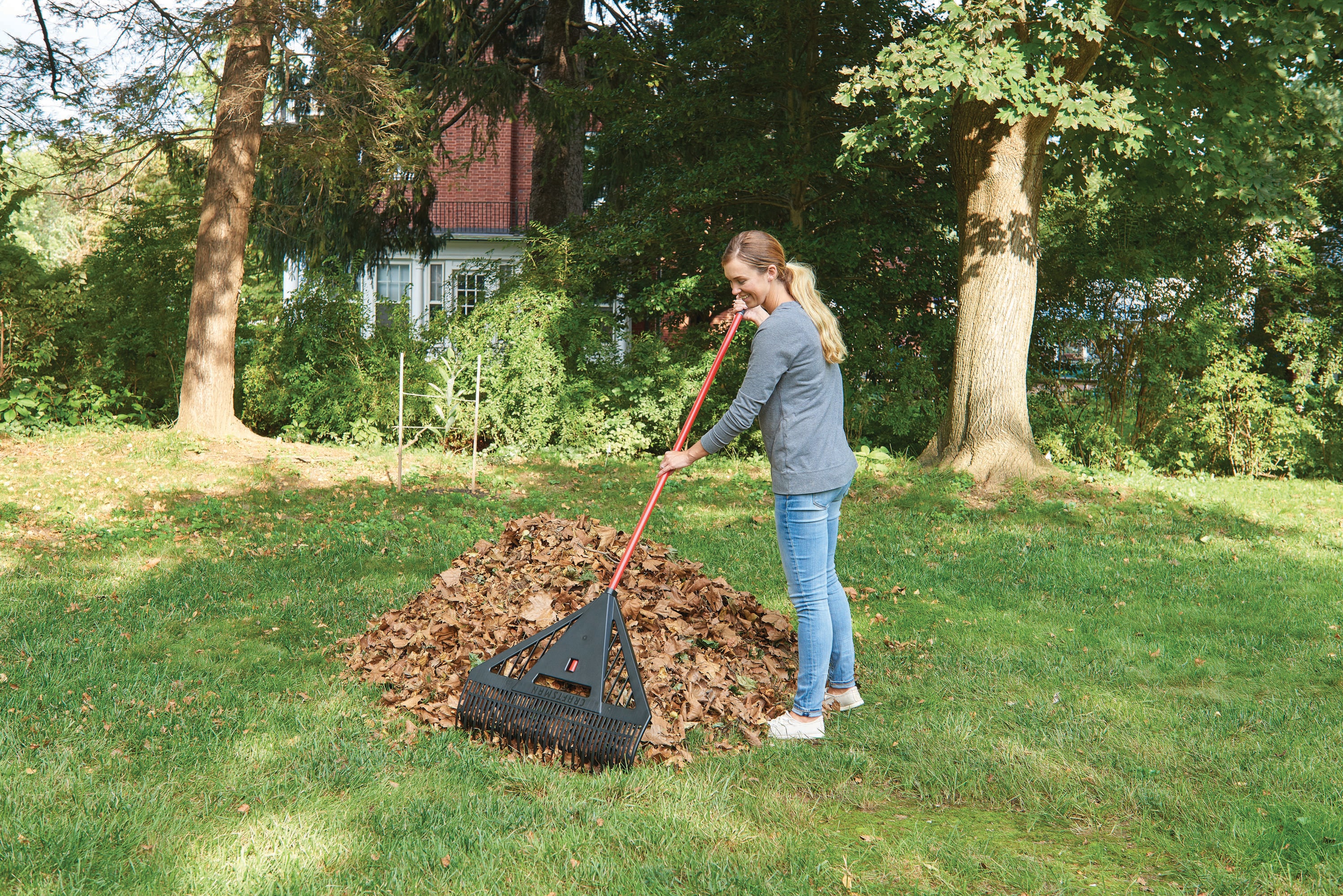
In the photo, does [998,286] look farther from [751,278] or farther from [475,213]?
[475,213]

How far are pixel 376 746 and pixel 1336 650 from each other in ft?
14.6

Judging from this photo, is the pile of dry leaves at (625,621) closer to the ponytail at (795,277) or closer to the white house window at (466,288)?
the ponytail at (795,277)

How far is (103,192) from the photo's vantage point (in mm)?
11078

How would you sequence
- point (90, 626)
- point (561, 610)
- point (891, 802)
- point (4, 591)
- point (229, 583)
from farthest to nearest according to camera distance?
point (229, 583) → point (4, 591) → point (90, 626) → point (561, 610) → point (891, 802)

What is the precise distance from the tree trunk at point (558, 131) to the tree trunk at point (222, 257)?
370 centimetres

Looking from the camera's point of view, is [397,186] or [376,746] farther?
[397,186]

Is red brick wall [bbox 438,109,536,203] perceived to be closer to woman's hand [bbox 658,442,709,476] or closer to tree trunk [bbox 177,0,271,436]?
tree trunk [bbox 177,0,271,436]

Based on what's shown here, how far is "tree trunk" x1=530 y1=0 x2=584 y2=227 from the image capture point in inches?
516

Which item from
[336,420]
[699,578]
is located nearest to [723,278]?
[336,420]

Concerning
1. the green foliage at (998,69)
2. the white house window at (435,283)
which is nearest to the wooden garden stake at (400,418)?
the green foliage at (998,69)

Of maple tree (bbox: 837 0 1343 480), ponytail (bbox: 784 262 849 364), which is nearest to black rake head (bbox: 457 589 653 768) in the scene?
ponytail (bbox: 784 262 849 364)

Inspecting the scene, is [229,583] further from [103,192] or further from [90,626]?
[103,192]

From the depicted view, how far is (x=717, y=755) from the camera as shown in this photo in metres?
3.50

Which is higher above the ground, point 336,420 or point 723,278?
point 723,278
